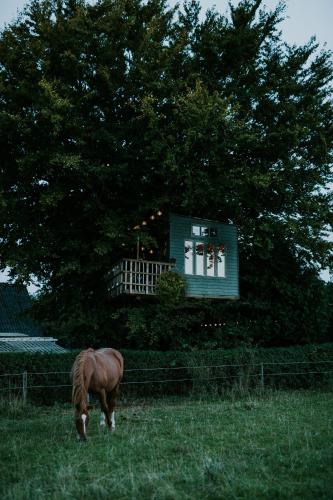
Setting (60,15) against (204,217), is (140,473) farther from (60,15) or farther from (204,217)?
(60,15)

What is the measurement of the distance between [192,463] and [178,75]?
1665cm

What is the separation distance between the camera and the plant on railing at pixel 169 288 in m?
18.1

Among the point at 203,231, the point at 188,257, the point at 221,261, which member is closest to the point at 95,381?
the point at 188,257

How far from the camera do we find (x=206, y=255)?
66.6 feet

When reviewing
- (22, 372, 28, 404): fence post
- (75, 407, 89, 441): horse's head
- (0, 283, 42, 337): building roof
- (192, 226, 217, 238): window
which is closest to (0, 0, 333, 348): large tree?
(192, 226, 217, 238): window

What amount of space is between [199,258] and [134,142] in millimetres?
5212

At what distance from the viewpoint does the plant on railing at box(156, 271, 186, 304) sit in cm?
1808

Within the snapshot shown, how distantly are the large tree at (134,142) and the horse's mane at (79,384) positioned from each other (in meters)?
8.36

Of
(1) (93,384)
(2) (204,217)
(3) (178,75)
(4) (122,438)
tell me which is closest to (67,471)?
(4) (122,438)

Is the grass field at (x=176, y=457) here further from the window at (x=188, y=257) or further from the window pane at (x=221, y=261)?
the window pane at (x=221, y=261)

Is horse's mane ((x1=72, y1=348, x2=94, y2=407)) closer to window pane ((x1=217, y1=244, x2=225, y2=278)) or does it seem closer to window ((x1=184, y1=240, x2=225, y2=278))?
window ((x1=184, y1=240, x2=225, y2=278))

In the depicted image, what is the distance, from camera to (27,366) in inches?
581

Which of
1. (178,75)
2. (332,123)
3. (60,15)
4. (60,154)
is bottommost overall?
(60,154)

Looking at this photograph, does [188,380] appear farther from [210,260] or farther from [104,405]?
[104,405]
